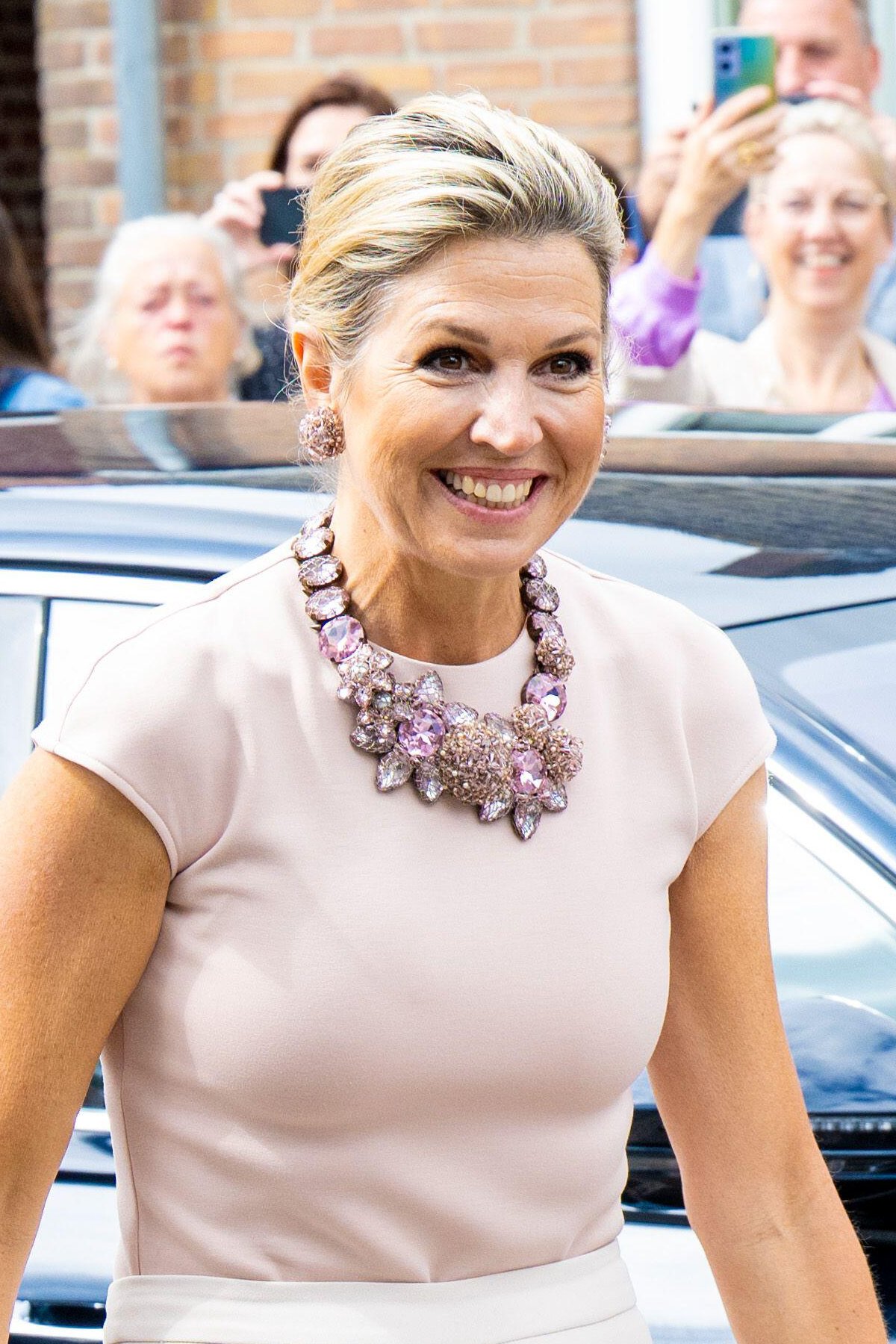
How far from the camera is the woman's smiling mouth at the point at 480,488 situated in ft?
4.94

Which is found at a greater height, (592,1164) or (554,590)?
(554,590)

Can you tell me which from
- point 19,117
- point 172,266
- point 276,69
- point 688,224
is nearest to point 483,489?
point 688,224

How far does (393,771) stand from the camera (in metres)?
1.54

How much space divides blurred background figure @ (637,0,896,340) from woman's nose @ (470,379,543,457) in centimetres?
295

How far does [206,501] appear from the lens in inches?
81.4

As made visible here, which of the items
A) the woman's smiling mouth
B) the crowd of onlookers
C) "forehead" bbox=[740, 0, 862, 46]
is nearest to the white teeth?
the woman's smiling mouth

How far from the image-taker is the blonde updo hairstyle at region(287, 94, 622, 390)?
146 centimetres

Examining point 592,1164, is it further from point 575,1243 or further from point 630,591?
point 630,591

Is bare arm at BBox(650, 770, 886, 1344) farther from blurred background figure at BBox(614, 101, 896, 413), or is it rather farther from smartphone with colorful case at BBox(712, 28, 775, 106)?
smartphone with colorful case at BBox(712, 28, 775, 106)

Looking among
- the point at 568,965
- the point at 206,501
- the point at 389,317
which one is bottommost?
the point at 568,965

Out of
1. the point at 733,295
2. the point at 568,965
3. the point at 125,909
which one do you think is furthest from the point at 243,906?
the point at 733,295

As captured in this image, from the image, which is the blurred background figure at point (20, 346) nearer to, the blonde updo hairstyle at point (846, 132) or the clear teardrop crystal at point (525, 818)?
the blonde updo hairstyle at point (846, 132)

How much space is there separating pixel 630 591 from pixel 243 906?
478mm

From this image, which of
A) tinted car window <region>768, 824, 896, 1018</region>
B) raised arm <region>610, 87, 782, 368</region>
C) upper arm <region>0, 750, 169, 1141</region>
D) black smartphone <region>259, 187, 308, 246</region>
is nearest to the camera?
upper arm <region>0, 750, 169, 1141</region>
